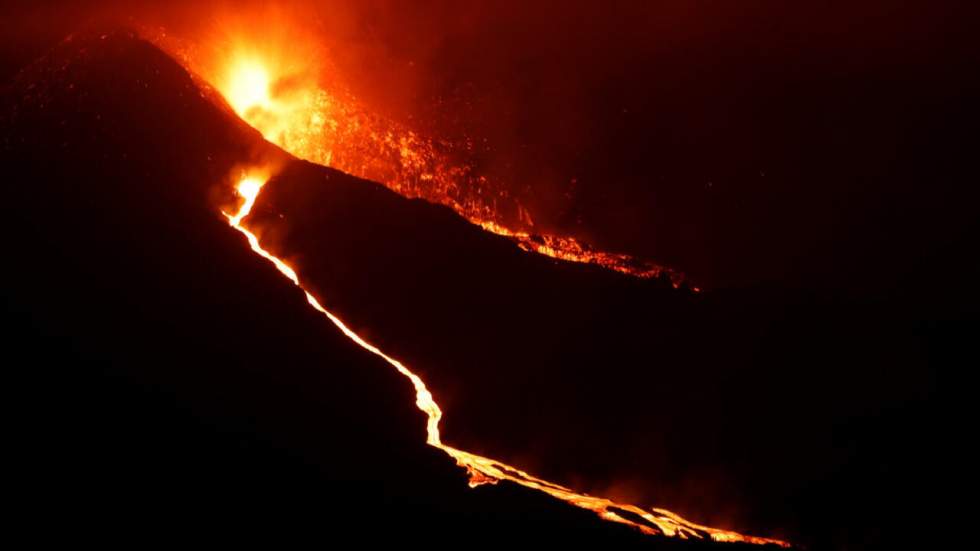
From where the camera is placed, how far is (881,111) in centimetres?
1082

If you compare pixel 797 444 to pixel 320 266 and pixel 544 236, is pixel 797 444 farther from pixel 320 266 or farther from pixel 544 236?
pixel 320 266

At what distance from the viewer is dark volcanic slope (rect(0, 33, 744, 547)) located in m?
5.05

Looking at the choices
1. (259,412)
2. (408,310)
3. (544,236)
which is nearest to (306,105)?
(544,236)

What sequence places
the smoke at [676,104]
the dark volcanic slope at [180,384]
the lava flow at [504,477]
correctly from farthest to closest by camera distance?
the smoke at [676,104], the lava flow at [504,477], the dark volcanic slope at [180,384]

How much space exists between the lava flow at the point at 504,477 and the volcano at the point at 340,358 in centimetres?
14

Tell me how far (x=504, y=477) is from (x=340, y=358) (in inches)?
69.0

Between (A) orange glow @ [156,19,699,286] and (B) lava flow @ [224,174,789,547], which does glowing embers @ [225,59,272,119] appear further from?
(B) lava flow @ [224,174,789,547]

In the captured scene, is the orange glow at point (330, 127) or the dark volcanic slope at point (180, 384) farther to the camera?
the orange glow at point (330, 127)

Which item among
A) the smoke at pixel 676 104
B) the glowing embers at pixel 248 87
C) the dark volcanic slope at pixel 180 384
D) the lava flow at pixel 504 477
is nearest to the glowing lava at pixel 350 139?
the glowing embers at pixel 248 87

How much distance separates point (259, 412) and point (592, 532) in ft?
8.60

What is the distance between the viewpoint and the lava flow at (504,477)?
5758mm

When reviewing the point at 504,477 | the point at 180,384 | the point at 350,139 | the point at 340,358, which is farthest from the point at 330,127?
the point at 504,477

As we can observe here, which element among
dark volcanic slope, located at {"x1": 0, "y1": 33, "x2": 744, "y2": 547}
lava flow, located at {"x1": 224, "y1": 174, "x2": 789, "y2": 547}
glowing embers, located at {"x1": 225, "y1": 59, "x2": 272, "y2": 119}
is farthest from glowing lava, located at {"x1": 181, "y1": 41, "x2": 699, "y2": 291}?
lava flow, located at {"x1": 224, "y1": 174, "x2": 789, "y2": 547}

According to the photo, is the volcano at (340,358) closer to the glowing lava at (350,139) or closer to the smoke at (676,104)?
the smoke at (676,104)
